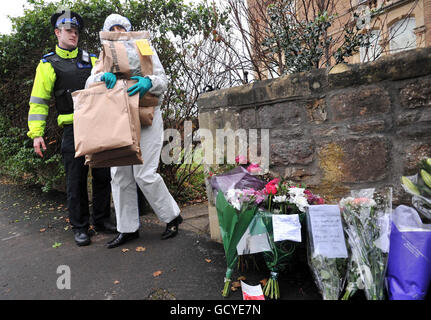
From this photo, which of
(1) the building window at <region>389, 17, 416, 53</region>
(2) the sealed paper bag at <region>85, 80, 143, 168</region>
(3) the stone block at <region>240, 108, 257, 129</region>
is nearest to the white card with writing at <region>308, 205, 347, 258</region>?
(3) the stone block at <region>240, 108, 257, 129</region>

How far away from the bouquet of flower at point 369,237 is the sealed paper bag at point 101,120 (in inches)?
60.6

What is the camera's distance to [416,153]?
1.69 meters

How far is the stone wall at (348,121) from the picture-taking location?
5.47 ft

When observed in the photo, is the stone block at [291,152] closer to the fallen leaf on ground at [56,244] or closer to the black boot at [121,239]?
the black boot at [121,239]

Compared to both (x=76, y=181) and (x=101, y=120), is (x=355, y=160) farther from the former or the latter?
(x=76, y=181)

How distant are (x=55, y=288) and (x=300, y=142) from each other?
6.69ft

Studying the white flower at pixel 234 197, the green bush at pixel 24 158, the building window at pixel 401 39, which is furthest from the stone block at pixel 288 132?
the green bush at pixel 24 158

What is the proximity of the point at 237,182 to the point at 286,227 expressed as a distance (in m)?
0.47

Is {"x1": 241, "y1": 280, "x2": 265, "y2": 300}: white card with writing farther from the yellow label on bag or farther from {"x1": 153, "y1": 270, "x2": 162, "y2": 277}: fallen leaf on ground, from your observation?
the yellow label on bag

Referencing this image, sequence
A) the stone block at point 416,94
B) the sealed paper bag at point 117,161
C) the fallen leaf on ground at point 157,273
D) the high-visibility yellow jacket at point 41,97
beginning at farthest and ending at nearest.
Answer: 1. the high-visibility yellow jacket at point 41,97
2. the sealed paper bag at point 117,161
3. the fallen leaf on ground at point 157,273
4. the stone block at point 416,94

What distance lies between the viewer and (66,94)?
8.83 ft

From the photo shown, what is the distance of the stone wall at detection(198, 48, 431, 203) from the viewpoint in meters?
1.67

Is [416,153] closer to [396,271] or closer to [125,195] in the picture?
[396,271]

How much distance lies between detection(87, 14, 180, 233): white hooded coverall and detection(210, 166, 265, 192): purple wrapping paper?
2.40ft
